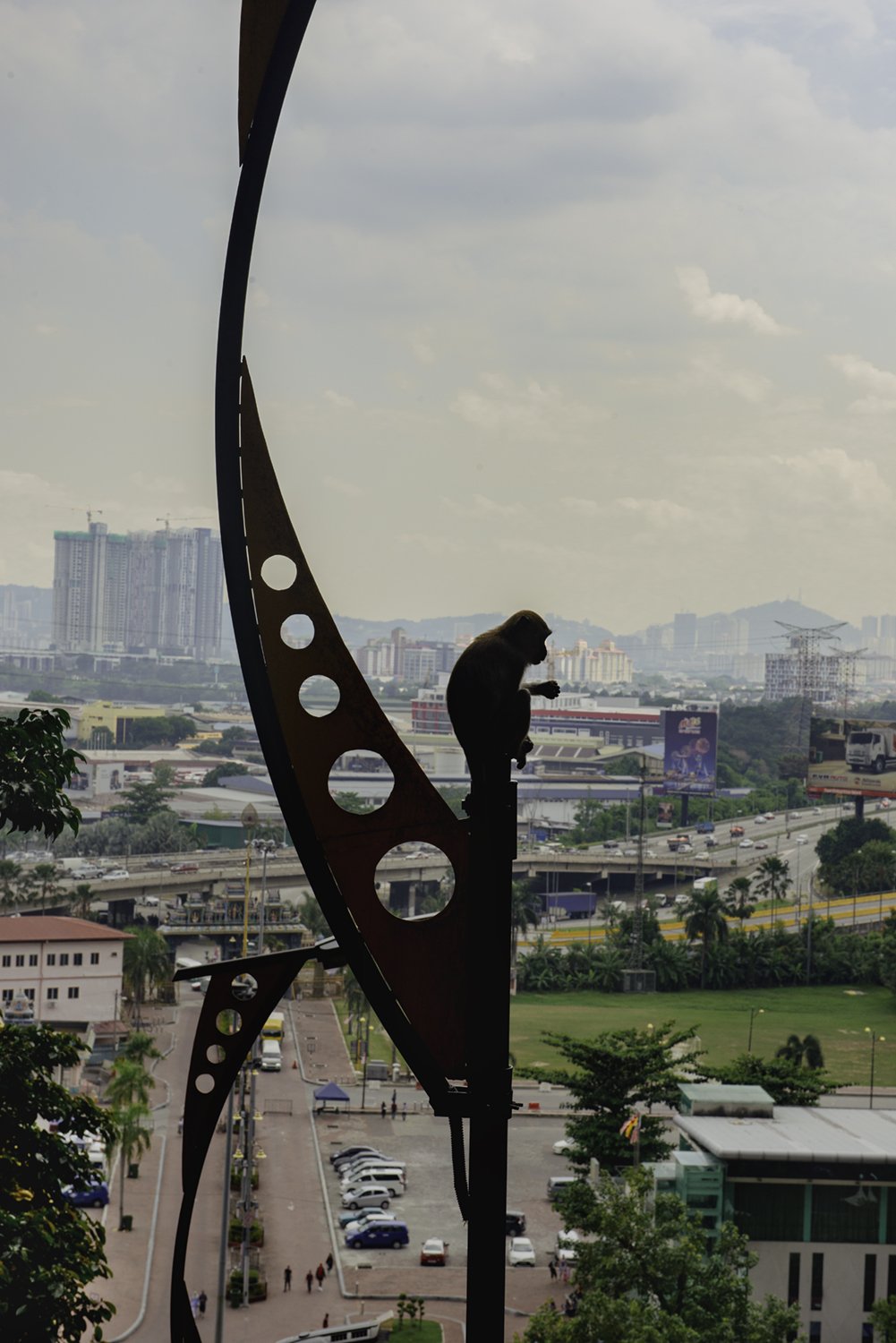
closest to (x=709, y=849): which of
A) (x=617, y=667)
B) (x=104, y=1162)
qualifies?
(x=104, y=1162)

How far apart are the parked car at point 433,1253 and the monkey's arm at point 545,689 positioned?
35.6 ft

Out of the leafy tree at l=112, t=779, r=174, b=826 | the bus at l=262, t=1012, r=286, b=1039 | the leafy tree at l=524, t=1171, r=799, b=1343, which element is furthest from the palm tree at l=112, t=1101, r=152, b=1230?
the leafy tree at l=112, t=779, r=174, b=826

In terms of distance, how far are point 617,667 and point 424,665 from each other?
2707 centimetres

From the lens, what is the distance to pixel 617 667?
409 ft

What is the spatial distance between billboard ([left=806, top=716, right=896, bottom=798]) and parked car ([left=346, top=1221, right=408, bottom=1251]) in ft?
67.4

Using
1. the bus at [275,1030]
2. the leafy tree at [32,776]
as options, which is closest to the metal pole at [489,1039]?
the leafy tree at [32,776]

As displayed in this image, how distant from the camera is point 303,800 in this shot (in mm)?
2436

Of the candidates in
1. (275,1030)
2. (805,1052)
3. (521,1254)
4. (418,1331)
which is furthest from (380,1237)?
(805,1052)

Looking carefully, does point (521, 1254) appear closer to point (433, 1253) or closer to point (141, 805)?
point (433, 1253)

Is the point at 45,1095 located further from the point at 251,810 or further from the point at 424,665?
the point at 424,665

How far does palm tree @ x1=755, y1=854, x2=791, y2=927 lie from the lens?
96.9 ft

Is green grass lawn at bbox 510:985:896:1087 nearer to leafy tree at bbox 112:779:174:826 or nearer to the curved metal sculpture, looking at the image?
the curved metal sculpture

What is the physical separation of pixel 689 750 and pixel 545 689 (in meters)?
37.4

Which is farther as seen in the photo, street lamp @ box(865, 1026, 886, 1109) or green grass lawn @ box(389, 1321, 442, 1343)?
street lamp @ box(865, 1026, 886, 1109)
